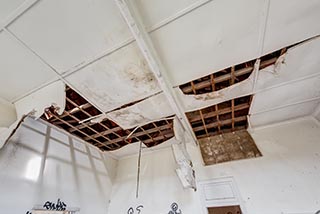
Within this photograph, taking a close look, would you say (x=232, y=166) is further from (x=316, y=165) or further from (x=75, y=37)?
(x=75, y=37)

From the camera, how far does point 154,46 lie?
4.68 ft

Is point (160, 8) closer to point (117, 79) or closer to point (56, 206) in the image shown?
point (117, 79)

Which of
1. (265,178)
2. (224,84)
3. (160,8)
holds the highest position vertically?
(224,84)

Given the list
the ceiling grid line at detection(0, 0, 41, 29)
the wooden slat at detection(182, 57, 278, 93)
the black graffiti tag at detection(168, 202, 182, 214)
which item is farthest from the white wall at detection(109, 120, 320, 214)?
the ceiling grid line at detection(0, 0, 41, 29)

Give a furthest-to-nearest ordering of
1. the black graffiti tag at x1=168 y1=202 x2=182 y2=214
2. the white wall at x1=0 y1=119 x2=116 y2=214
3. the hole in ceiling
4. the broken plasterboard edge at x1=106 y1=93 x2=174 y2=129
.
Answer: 1. the black graffiti tag at x1=168 y1=202 x2=182 y2=214
2. the broken plasterboard edge at x1=106 y1=93 x2=174 y2=129
3. the white wall at x1=0 y1=119 x2=116 y2=214
4. the hole in ceiling

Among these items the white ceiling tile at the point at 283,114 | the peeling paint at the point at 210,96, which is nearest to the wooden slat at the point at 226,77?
the peeling paint at the point at 210,96

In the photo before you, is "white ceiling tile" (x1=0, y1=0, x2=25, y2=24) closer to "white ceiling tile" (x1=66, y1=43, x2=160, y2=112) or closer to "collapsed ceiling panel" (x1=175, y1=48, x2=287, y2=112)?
"white ceiling tile" (x1=66, y1=43, x2=160, y2=112)

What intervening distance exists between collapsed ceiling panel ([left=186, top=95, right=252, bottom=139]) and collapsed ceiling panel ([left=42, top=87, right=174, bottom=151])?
18.3 inches

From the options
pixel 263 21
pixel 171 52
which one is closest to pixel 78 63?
pixel 171 52

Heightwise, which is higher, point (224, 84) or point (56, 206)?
point (224, 84)

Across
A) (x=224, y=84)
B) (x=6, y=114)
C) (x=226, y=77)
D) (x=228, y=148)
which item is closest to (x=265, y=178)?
(x=228, y=148)

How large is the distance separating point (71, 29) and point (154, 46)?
0.69 m

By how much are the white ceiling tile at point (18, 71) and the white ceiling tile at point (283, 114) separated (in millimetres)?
2868

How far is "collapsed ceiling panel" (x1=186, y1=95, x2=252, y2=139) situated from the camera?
7.59ft
